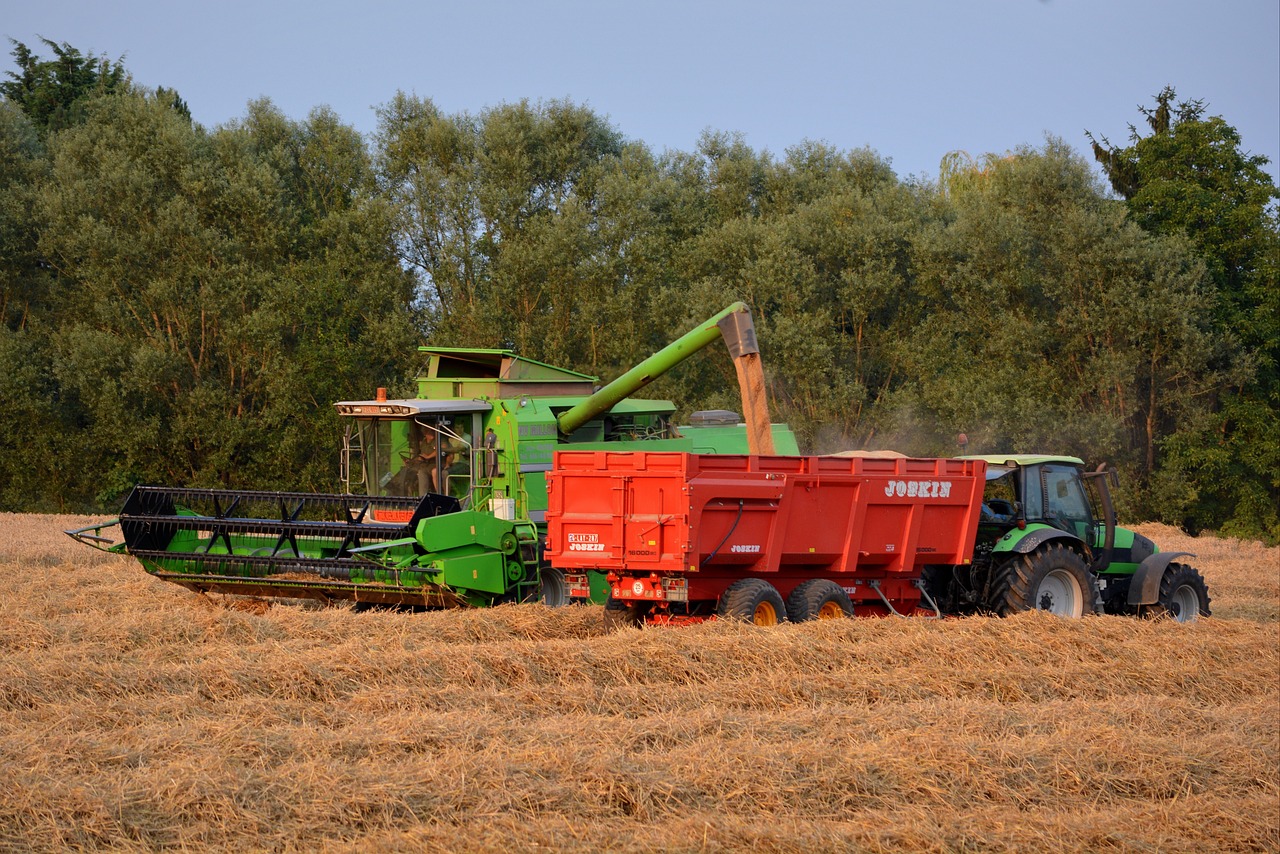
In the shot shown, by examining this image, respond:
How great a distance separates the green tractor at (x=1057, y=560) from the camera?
11648 mm

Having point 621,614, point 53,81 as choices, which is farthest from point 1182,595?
point 53,81

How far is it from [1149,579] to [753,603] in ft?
15.6

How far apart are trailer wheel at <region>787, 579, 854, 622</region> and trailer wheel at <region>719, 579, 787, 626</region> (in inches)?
8.7

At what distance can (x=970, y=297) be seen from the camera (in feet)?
97.6

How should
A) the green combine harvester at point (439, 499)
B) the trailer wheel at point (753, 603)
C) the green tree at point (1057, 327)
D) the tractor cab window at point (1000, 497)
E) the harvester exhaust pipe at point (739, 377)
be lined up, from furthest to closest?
the green tree at point (1057, 327)
the harvester exhaust pipe at point (739, 377)
the tractor cab window at point (1000, 497)
the green combine harvester at point (439, 499)
the trailer wheel at point (753, 603)

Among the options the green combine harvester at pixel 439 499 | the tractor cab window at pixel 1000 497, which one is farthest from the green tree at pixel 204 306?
the tractor cab window at pixel 1000 497

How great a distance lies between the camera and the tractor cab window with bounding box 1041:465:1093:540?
12297 mm

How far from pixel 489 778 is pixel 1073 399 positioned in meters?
25.1

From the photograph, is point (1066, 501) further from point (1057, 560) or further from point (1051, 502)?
point (1057, 560)

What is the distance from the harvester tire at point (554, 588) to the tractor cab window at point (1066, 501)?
15.3ft

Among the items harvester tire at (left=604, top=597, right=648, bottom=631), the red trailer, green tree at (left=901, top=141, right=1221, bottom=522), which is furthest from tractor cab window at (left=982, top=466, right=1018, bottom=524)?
green tree at (left=901, top=141, right=1221, bottom=522)

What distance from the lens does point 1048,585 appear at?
11.8 metres

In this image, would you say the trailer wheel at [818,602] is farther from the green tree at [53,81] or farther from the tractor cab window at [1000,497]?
the green tree at [53,81]

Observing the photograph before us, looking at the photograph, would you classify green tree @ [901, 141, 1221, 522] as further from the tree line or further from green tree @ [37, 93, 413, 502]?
green tree @ [37, 93, 413, 502]
